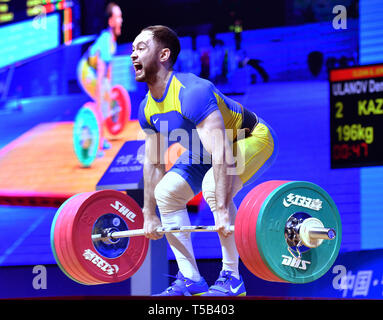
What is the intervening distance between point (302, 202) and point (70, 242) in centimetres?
131

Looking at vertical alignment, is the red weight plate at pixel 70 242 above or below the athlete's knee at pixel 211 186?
below

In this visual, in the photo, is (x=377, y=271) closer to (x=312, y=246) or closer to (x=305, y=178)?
(x=305, y=178)

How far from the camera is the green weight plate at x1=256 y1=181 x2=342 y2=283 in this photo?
3008 millimetres

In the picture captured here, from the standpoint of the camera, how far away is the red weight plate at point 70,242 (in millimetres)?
3629

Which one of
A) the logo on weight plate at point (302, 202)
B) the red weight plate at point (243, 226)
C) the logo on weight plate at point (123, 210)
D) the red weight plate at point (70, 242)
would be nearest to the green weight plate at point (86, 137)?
the logo on weight plate at point (123, 210)

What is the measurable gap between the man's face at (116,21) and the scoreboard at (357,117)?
1618mm

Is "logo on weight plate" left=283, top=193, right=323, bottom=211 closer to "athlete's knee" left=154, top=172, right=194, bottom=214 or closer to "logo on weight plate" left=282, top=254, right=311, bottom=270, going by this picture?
"logo on weight plate" left=282, top=254, right=311, bottom=270

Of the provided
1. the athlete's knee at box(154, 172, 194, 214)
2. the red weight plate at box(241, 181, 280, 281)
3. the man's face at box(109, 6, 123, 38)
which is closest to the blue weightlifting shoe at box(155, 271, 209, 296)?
the athlete's knee at box(154, 172, 194, 214)

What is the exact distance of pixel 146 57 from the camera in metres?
A: 3.55

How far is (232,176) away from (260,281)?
3.29ft

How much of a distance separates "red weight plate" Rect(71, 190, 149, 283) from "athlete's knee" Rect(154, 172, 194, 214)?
0.38 meters

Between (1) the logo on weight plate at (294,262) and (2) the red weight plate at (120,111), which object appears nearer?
(1) the logo on weight plate at (294,262)

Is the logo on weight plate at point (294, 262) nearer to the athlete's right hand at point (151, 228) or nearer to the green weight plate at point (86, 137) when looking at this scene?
the athlete's right hand at point (151, 228)

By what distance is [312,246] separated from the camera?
3.09 m
